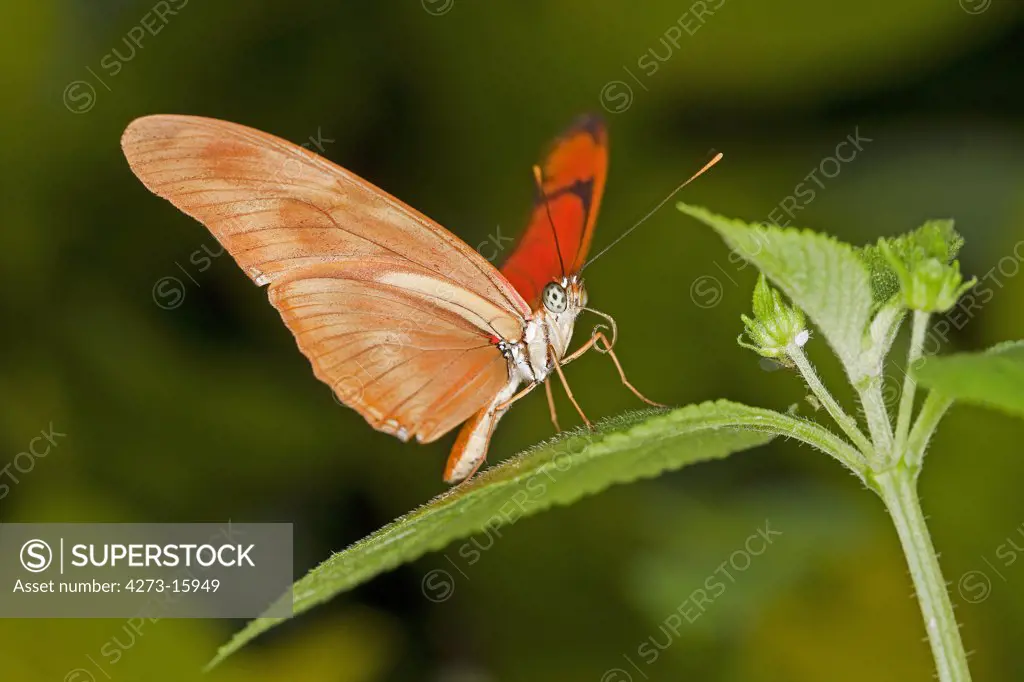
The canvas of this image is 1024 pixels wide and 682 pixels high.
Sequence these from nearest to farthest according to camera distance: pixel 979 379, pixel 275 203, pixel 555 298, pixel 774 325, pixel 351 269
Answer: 1. pixel 979 379
2. pixel 774 325
3. pixel 275 203
4. pixel 351 269
5. pixel 555 298

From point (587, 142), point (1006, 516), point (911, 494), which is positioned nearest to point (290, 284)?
point (587, 142)

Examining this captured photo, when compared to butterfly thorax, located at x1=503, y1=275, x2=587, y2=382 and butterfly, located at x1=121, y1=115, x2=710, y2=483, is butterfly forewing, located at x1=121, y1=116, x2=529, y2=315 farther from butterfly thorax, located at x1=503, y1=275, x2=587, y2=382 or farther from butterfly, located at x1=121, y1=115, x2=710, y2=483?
butterfly thorax, located at x1=503, y1=275, x2=587, y2=382

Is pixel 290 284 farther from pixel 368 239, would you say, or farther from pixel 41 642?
pixel 41 642

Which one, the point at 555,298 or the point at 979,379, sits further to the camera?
the point at 555,298

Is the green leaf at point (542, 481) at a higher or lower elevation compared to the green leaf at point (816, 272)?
lower

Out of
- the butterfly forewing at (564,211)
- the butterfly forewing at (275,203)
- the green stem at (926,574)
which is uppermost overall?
the butterfly forewing at (564,211)

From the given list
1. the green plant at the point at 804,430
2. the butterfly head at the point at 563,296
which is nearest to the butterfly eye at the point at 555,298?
the butterfly head at the point at 563,296

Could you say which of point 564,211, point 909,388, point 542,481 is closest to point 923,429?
point 909,388

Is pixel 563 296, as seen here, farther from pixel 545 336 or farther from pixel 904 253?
pixel 904 253

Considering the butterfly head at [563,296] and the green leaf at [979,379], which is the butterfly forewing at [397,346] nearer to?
the butterfly head at [563,296]
